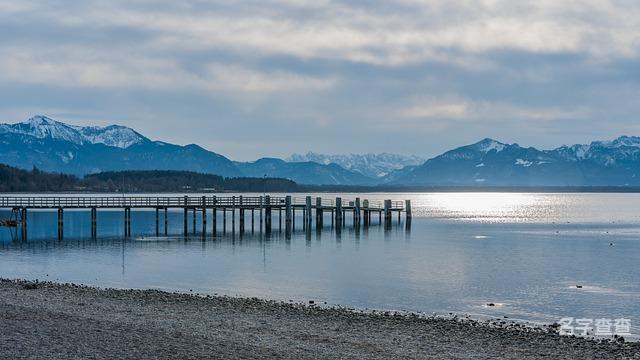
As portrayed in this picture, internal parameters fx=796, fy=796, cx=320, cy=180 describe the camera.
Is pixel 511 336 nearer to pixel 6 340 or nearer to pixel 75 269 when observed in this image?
pixel 6 340

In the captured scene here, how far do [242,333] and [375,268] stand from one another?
26.1 meters

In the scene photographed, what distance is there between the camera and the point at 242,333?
2647 cm

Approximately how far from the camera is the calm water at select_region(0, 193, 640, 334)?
38.3 metres

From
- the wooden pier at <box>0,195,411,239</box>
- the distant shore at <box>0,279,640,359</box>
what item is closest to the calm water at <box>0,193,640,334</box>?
the wooden pier at <box>0,195,411,239</box>

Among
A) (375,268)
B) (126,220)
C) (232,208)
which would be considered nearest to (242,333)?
(375,268)

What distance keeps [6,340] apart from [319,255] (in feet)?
129

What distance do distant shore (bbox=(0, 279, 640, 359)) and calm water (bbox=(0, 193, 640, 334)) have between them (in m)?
5.46

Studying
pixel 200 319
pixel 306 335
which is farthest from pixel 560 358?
pixel 200 319

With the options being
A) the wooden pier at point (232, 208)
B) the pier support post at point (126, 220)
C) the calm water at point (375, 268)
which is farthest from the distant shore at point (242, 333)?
the pier support post at point (126, 220)

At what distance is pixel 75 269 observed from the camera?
5034cm

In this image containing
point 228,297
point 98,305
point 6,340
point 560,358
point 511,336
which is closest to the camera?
point 6,340

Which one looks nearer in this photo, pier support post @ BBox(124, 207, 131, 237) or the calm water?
the calm water

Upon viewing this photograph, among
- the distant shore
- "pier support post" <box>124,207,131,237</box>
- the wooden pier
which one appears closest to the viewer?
the distant shore

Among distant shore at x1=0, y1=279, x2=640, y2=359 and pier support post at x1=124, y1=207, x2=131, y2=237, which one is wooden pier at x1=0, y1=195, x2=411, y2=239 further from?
distant shore at x1=0, y1=279, x2=640, y2=359
